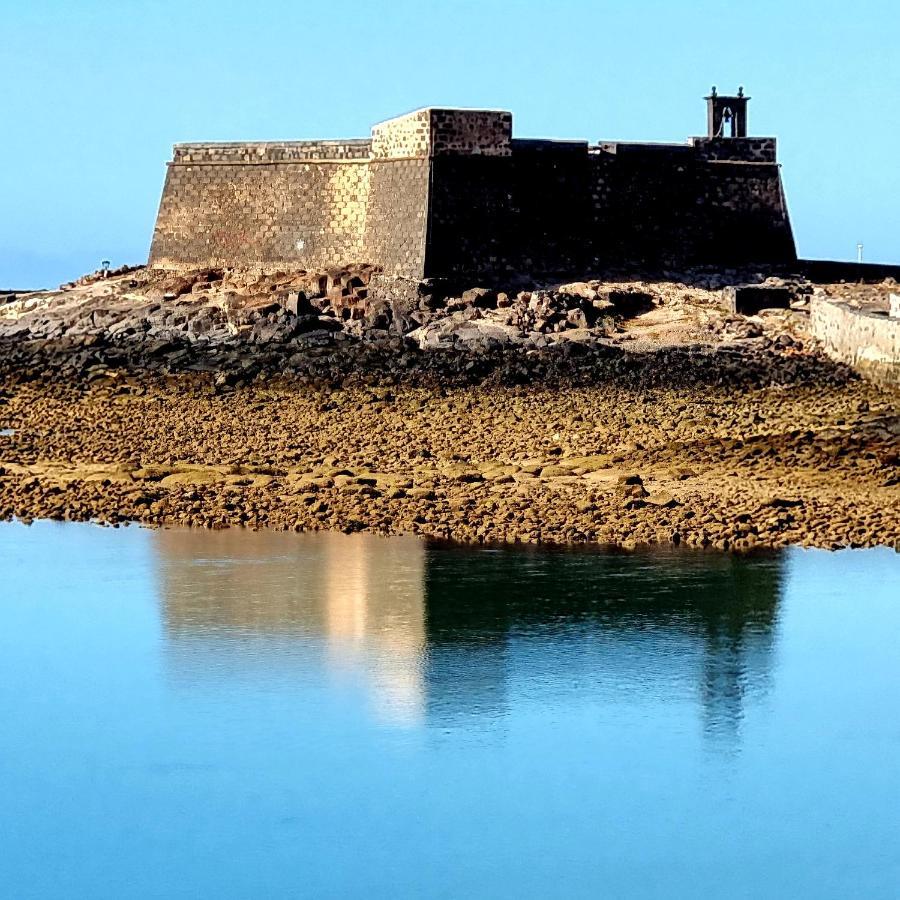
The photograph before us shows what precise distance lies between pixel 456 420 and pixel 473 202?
7599 mm

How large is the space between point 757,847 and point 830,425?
10.3 metres

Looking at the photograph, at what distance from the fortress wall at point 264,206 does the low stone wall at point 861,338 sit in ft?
24.3

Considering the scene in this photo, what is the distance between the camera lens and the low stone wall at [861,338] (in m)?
20.0

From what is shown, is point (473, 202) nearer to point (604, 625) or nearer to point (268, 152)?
point (268, 152)

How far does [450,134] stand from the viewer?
26.7 metres

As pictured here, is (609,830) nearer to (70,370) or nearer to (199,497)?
(199,497)

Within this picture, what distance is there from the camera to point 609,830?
8789mm

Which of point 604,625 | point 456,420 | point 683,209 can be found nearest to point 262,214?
point 683,209

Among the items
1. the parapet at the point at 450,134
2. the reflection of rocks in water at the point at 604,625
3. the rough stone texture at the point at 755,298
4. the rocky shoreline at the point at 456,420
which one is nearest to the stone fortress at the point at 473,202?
the parapet at the point at 450,134

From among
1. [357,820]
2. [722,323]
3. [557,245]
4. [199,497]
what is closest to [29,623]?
[199,497]

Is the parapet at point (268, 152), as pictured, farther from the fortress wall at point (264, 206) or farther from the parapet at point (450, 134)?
the parapet at point (450, 134)

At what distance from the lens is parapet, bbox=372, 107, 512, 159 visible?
2666cm

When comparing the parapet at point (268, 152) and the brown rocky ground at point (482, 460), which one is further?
the parapet at point (268, 152)

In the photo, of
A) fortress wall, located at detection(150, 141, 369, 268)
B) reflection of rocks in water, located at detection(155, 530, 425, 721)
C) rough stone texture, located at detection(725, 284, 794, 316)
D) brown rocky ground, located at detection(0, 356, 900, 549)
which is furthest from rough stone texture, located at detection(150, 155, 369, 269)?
reflection of rocks in water, located at detection(155, 530, 425, 721)
